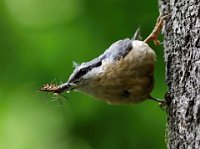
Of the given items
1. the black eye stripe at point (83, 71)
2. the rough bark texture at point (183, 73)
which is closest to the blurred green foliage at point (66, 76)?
the black eye stripe at point (83, 71)

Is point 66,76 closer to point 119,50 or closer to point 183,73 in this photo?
point 119,50

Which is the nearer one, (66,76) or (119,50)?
(119,50)

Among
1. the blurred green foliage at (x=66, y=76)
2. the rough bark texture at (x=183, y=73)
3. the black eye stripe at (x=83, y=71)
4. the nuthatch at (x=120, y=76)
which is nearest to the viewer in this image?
the rough bark texture at (x=183, y=73)

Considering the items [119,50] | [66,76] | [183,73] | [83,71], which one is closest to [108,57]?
[119,50]

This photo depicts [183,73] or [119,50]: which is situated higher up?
[119,50]

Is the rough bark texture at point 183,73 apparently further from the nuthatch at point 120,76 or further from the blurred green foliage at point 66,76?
the blurred green foliage at point 66,76

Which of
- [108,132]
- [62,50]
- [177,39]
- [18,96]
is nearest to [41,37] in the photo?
[62,50]
